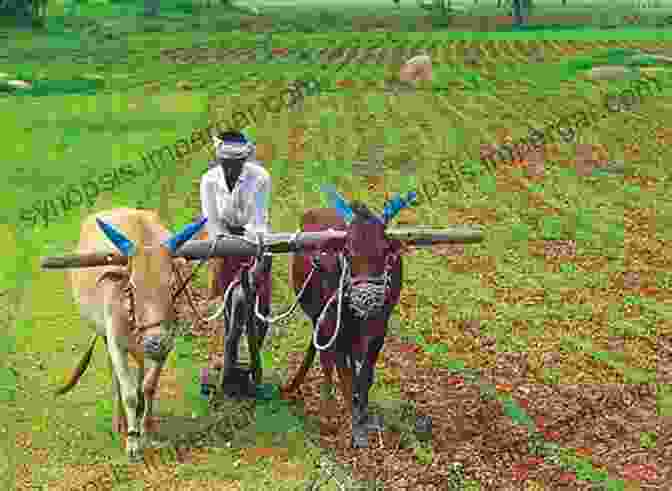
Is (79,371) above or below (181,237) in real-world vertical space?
below

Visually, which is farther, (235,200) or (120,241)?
(235,200)

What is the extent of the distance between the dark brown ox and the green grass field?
503 millimetres

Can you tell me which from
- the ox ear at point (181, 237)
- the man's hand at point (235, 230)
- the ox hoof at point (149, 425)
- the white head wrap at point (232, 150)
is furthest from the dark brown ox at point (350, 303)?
the ox hoof at point (149, 425)

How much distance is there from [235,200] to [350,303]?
5.95 feet

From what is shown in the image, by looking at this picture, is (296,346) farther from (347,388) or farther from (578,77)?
(578,77)

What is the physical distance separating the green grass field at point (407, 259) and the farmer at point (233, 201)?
1.35m

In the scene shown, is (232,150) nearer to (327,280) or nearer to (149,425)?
(327,280)

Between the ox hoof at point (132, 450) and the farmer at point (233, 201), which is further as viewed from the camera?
the farmer at point (233, 201)

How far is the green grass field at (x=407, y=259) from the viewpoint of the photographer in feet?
34.0

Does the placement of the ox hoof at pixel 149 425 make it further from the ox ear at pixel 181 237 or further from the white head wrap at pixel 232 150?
the white head wrap at pixel 232 150

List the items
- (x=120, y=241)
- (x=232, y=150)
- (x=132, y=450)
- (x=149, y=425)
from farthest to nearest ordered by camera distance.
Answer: (x=232, y=150)
(x=149, y=425)
(x=132, y=450)
(x=120, y=241)

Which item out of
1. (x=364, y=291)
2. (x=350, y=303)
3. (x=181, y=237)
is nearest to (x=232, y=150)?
(x=181, y=237)

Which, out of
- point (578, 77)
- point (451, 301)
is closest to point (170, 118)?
point (578, 77)

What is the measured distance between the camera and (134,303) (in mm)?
9344
